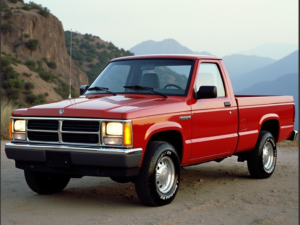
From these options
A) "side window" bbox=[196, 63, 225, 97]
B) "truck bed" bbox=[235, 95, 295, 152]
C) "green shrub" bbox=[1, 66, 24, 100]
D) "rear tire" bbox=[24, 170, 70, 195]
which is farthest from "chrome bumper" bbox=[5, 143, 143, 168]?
"green shrub" bbox=[1, 66, 24, 100]

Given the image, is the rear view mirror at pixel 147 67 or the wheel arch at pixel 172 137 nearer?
the wheel arch at pixel 172 137

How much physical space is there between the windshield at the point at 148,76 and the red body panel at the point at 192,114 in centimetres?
12

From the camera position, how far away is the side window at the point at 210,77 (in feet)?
22.2

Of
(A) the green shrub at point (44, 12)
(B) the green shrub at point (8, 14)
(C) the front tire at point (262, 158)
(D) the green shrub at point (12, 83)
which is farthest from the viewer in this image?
(A) the green shrub at point (44, 12)

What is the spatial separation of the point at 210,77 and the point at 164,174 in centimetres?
184

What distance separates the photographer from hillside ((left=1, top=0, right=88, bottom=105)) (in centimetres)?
3841

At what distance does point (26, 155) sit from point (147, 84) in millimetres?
1938

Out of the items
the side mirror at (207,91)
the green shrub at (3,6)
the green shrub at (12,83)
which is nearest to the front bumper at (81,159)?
the side mirror at (207,91)

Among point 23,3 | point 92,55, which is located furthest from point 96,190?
point 92,55

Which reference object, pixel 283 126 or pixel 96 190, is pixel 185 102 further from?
pixel 283 126

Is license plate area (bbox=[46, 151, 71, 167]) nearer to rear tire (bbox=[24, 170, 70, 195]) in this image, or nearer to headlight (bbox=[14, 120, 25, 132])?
headlight (bbox=[14, 120, 25, 132])

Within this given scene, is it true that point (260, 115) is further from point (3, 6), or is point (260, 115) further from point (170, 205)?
point (3, 6)

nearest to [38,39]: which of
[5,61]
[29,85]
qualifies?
[5,61]

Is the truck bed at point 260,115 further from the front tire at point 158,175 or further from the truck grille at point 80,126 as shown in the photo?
the truck grille at point 80,126
